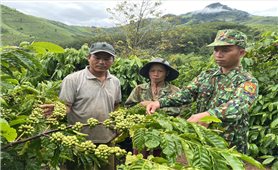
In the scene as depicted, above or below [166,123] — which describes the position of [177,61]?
below

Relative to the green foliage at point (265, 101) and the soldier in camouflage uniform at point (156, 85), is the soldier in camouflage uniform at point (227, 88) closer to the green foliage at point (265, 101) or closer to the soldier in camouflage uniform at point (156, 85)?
the soldier in camouflage uniform at point (156, 85)

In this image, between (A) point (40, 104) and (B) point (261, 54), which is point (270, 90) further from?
(A) point (40, 104)

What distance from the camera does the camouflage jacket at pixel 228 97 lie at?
6.78 feet

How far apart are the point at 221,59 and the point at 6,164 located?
1.51m

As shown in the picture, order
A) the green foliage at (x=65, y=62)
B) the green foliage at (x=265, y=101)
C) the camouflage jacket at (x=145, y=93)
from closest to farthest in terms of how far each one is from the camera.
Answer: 1. the camouflage jacket at (x=145, y=93)
2. the green foliage at (x=265, y=101)
3. the green foliage at (x=65, y=62)

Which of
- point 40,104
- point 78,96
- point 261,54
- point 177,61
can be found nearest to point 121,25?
point 177,61

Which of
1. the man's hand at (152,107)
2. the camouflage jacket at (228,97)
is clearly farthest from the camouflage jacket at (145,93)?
the man's hand at (152,107)

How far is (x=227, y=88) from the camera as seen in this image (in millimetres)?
2303

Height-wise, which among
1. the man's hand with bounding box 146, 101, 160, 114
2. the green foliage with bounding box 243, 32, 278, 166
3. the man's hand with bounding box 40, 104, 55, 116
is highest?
the man's hand with bounding box 40, 104, 55, 116

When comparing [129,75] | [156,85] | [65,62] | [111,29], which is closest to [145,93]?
[156,85]

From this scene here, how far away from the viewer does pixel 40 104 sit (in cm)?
166

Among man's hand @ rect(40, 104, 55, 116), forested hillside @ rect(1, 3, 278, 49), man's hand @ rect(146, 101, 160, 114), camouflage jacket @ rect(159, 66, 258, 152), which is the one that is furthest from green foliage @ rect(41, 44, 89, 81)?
man's hand @ rect(40, 104, 55, 116)

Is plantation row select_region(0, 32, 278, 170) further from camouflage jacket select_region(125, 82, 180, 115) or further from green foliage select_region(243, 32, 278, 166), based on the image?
green foliage select_region(243, 32, 278, 166)

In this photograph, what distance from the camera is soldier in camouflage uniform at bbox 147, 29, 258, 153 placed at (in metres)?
2.20
